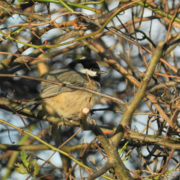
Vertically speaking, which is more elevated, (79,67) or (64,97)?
(79,67)

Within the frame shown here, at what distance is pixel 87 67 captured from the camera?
4590mm

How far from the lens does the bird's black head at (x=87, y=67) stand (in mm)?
4508

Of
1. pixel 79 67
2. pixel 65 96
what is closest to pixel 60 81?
pixel 65 96

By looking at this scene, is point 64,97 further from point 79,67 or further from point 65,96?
point 79,67

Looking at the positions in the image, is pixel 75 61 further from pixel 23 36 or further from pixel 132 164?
pixel 132 164

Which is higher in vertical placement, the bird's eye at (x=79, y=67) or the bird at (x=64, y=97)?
the bird's eye at (x=79, y=67)

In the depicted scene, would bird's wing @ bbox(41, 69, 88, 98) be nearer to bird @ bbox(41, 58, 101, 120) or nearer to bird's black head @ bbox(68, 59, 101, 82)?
bird @ bbox(41, 58, 101, 120)

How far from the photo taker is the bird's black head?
451 centimetres

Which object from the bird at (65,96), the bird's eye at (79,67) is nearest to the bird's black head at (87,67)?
the bird's eye at (79,67)

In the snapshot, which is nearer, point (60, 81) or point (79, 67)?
point (60, 81)

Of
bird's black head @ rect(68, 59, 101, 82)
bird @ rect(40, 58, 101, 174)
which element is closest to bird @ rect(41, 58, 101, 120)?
bird @ rect(40, 58, 101, 174)

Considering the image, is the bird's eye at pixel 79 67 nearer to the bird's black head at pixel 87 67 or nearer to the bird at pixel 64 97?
the bird's black head at pixel 87 67

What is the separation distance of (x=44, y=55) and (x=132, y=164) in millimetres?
1826

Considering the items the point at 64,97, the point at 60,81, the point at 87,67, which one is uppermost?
the point at 87,67
